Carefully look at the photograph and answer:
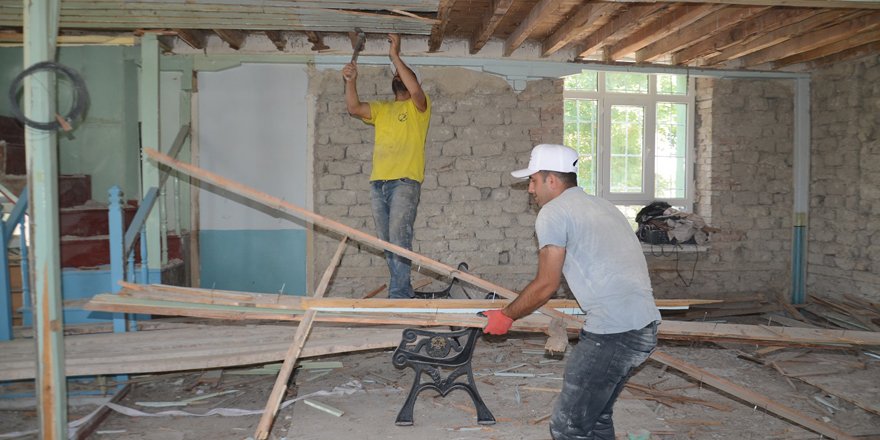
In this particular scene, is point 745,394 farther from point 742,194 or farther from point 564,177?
point 742,194

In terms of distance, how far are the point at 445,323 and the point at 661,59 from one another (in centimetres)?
510

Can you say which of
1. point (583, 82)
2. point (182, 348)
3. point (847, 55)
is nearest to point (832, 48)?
point (847, 55)

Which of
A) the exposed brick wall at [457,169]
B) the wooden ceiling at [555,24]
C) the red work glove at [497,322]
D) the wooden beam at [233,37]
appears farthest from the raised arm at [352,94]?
the red work glove at [497,322]

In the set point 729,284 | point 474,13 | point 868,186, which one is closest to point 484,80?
point 474,13

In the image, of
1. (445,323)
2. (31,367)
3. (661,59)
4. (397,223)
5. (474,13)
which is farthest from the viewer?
(661,59)

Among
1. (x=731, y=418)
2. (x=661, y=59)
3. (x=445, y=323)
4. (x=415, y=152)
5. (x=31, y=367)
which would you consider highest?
(x=661, y=59)

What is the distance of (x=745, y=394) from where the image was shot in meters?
3.22

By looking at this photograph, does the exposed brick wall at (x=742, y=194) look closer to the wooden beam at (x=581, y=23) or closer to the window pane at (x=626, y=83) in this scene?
the window pane at (x=626, y=83)

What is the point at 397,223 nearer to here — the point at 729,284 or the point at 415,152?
the point at 415,152

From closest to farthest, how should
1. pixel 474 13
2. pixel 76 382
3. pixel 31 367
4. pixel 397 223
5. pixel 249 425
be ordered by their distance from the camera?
pixel 31 367 → pixel 249 425 → pixel 76 382 → pixel 397 223 → pixel 474 13

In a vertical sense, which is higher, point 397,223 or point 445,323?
point 397,223

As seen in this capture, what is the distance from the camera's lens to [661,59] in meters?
6.93

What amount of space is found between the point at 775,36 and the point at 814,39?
0.45m

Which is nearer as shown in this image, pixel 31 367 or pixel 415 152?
pixel 31 367
